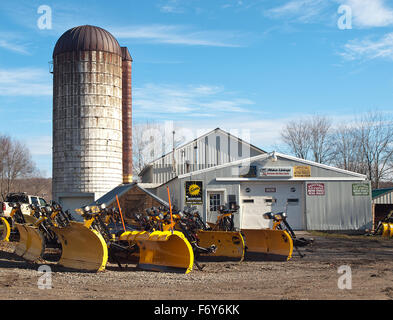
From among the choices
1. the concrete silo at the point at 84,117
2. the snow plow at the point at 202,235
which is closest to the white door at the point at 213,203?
the concrete silo at the point at 84,117

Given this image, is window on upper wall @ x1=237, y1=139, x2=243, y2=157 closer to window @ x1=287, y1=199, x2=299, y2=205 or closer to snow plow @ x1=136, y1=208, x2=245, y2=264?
window @ x1=287, y1=199, x2=299, y2=205

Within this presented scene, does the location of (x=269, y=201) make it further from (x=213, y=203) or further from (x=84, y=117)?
(x=84, y=117)

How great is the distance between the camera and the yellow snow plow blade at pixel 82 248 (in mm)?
10109

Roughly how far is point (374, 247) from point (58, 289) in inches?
455

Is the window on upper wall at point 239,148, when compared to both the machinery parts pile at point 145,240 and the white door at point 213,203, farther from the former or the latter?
the machinery parts pile at point 145,240

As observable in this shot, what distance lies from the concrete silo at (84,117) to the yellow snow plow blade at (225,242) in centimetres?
1748

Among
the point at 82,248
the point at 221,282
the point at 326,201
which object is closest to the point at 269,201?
the point at 326,201

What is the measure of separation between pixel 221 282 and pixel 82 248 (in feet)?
11.2

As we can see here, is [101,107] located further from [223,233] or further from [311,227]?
[223,233]

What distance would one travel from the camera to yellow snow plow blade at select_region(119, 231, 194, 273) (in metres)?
10.1

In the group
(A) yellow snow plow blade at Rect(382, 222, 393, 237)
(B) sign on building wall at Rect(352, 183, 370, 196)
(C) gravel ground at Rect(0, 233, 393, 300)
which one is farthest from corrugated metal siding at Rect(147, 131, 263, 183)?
(C) gravel ground at Rect(0, 233, 393, 300)

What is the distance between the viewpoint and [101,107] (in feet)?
96.6

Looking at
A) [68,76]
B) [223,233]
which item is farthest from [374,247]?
[68,76]

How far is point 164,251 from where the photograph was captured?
10.6 m
